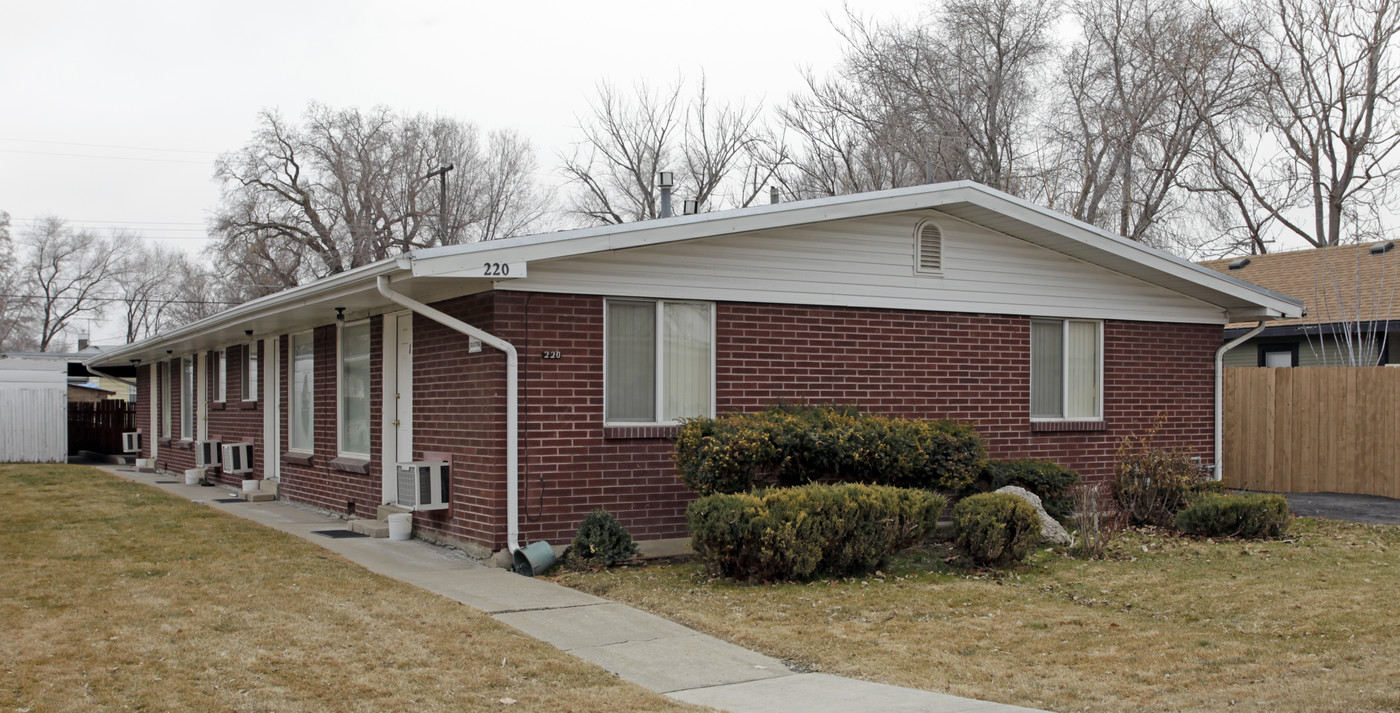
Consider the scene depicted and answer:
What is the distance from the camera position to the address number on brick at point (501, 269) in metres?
9.42

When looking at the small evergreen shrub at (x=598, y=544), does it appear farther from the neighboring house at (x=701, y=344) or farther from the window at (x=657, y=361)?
the window at (x=657, y=361)

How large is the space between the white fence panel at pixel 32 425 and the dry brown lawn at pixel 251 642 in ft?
57.9

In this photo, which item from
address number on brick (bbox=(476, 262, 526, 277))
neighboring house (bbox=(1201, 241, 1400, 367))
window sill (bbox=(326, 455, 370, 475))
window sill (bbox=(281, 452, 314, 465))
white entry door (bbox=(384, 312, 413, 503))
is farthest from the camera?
neighboring house (bbox=(1201, 241, 1400, 367))

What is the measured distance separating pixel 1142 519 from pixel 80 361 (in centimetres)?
2654

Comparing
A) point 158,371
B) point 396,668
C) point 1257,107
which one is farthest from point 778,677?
point 1257,107

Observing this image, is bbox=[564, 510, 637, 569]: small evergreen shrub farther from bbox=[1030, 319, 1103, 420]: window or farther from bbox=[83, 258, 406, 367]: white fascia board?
bbox=[1030, 319, 1103, 420]: window

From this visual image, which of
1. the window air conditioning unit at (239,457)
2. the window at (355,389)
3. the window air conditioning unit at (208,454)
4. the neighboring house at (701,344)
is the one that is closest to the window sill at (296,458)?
the neighboring house at (701,344)

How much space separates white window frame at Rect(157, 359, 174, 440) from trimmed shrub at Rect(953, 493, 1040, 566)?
61.5 ft

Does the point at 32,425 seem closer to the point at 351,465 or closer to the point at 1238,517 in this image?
the point at 351,465

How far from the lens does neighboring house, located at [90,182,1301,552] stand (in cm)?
1029

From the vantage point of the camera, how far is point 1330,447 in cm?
1591

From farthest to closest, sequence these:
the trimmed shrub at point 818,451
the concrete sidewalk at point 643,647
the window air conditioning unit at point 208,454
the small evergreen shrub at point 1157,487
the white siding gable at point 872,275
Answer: the window air conditioning unit at point 208,454
the small evergreen shrub at point 1157,487
the white siding gable at point 872,275
the trimmed shrub at point 818,451
the concrete sidewalk at point 643,647

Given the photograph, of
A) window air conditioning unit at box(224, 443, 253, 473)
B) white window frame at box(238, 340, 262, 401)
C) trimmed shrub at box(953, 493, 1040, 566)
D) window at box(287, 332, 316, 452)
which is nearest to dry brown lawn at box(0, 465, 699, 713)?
trimmed shrub at box(953, 493, 1040, 566)

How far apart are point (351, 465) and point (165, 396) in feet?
42.5
